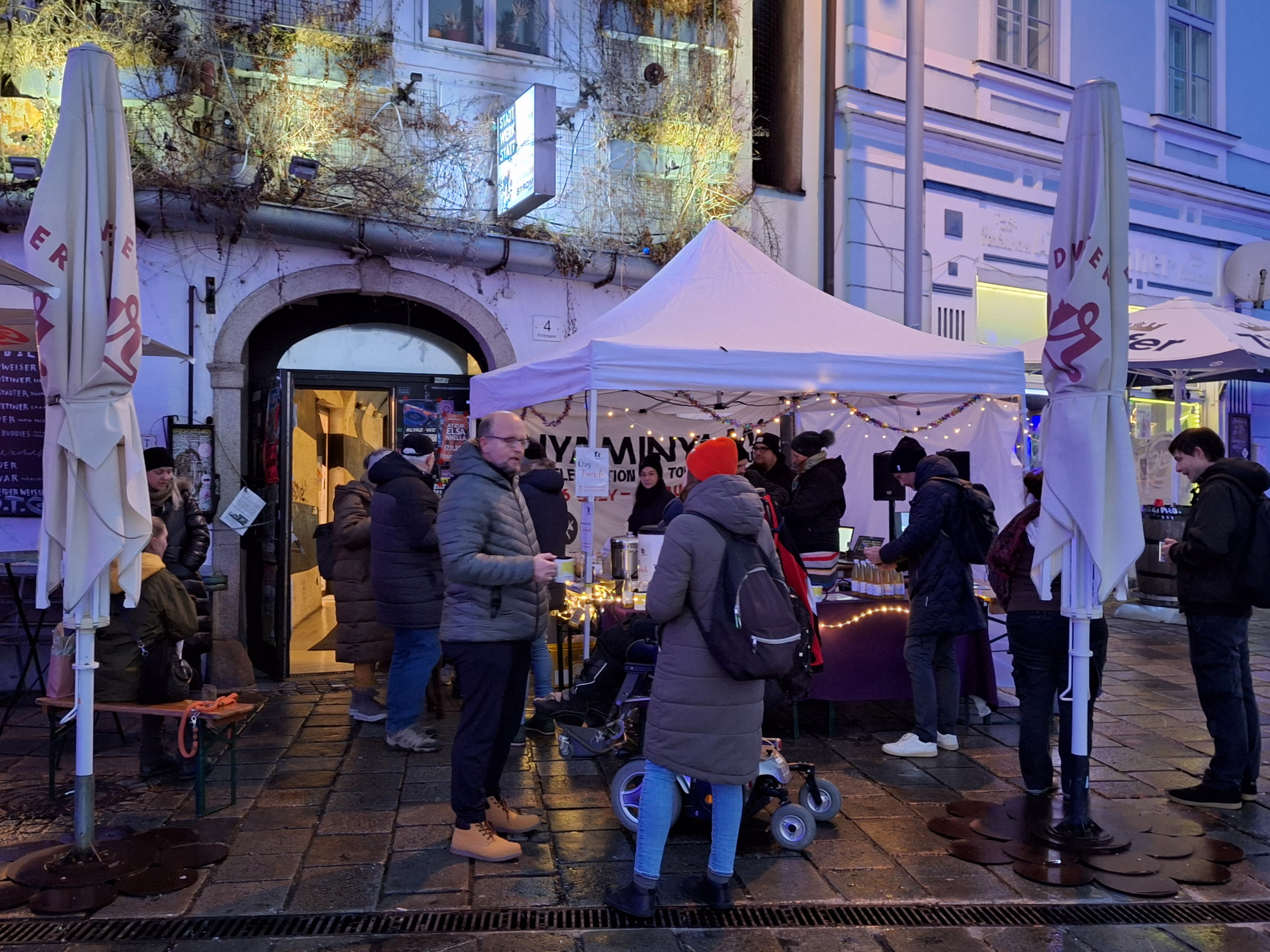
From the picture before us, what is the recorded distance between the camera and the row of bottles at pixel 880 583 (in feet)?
22.2

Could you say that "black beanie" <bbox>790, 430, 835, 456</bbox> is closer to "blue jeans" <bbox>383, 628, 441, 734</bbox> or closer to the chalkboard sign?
"blue jeans" <bbox>383, 628, 441, 734</bbox>

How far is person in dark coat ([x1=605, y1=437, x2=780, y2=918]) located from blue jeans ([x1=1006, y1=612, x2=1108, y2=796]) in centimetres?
178

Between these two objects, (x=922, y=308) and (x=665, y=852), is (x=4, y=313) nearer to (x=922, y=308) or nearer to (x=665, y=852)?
(x=665, y=852)

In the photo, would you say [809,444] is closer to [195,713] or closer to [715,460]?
[715,460]

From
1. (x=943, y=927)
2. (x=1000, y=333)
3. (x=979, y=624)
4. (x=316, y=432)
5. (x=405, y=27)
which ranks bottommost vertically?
(x=943, y=927)

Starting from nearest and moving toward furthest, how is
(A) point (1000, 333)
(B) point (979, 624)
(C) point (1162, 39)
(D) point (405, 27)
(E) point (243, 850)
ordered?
(E) point (243, 850), (B) point (979, 624), (D) point (405, 27), (A) point (1000, 333), (C) point (1162, 39)

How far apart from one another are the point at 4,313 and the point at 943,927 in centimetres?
576

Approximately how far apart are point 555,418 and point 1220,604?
570cm

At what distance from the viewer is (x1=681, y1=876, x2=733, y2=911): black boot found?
155 inches

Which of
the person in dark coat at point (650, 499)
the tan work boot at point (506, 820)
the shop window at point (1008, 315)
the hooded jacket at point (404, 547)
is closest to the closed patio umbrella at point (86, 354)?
the tan work boot at point (506, 820)

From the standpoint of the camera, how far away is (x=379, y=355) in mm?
9664

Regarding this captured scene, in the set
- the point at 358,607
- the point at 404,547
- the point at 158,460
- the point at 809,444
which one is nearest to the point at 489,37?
the point at 809,444

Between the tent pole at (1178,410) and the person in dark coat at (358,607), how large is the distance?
787 cm

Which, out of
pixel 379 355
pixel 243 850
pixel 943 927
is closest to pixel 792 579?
pixel 943 927
